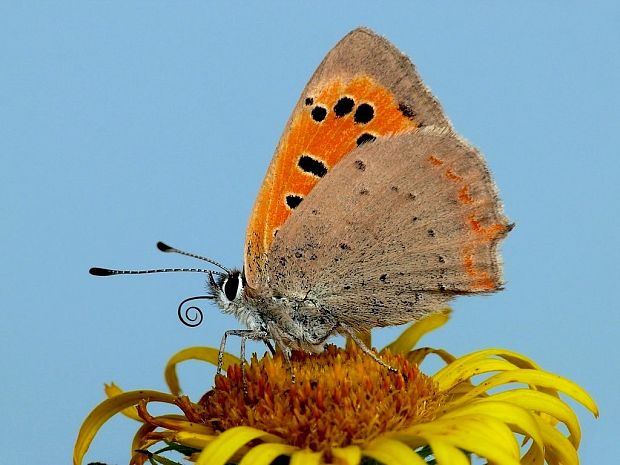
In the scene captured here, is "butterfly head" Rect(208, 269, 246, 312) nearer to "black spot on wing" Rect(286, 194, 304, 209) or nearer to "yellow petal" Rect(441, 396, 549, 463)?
"black spot on wing" Rect(286, 194, 304, 209)

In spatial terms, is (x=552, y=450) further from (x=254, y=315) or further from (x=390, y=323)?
(x=254, y=315)

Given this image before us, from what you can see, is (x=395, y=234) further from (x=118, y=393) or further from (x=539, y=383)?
(x=118, y=393)

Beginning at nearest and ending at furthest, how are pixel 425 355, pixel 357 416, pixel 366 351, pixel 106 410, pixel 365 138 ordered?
1. pixel 357 416
2. pixel 366 351
3. pixel 365 138
4. pixel 106 410
5. pixel 425 355

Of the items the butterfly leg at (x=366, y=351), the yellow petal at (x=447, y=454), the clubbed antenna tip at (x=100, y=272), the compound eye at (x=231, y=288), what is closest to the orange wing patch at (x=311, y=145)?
the compound eye at (x=231, y=288)

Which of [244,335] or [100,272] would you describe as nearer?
[244,335]

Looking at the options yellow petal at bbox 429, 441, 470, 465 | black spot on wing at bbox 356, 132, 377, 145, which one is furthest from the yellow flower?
black spot on wing at bbox 356, 132, 377, 145

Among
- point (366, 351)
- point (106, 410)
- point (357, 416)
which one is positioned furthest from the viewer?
point (106, 410)

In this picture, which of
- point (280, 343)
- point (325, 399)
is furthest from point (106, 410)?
point (325, 399)
